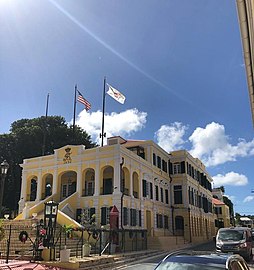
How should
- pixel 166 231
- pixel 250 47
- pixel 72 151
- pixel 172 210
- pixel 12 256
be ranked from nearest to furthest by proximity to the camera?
pixel 250 47 < pixel 12 256 < pixel 72 151 < pixel 166 231 < pixel 172 210

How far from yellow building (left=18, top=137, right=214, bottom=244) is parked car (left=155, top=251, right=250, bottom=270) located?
1945 centimetres

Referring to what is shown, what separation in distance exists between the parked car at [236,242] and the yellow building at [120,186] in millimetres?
9683

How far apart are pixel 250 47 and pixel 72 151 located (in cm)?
2486

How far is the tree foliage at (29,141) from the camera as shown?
1676 inches

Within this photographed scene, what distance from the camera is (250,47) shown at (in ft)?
27.1

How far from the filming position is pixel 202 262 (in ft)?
17.8

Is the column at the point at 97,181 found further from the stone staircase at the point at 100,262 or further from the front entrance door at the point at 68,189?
the stone staircase at the point at 100,262

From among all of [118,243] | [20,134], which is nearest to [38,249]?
[118,243]

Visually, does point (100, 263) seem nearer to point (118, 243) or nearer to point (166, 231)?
Answer: point (118, 243)

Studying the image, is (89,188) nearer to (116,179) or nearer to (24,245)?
(116,179)

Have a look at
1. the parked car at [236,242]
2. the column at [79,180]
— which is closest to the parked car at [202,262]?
the parked car at [236,242]

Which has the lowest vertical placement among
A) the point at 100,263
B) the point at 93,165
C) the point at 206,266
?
the point at 100,263

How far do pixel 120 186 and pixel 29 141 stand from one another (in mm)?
21003

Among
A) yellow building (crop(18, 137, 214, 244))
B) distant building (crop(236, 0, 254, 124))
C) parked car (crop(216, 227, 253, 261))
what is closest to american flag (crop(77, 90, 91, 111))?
yellow building (crop(18, 137, 214, 244))
